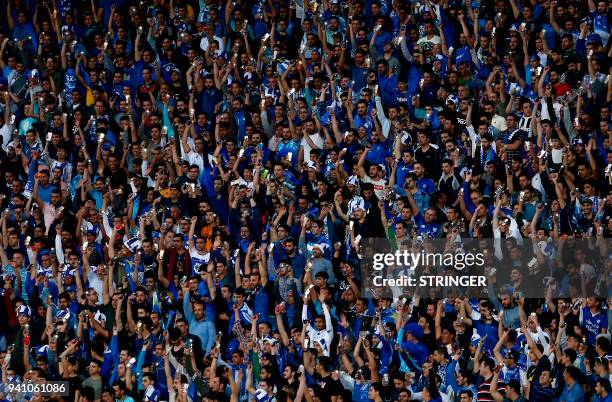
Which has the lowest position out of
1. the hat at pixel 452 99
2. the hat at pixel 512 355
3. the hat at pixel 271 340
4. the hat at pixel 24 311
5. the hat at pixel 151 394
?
the hat at pixel 151 394

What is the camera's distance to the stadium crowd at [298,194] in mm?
17922

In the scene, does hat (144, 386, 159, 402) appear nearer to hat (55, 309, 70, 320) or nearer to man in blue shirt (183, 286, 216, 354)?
man in blue shirt (183, 286, 216, 354)

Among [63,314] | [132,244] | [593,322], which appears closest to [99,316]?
[63,314]

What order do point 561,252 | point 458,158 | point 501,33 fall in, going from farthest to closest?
point 501,33 < point 458,158 < point 561,252

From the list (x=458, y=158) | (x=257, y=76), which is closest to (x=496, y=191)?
(x=458, y=158)

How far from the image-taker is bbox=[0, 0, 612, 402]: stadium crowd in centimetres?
1792

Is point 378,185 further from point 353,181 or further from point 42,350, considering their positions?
point 42,350

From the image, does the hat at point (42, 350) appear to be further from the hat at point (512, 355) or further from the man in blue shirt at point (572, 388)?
the man in blue shirt at point (572, 388)

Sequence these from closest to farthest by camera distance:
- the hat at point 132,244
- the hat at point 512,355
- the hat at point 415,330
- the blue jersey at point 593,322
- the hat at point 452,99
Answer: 1. the hat at point 512,355
2. the blue jersey at point 593,322
3. the hat at point 415,330
4. the hat at point 132,244
5. the hat at point 452,99

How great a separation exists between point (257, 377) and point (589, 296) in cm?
338

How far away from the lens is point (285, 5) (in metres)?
22.2

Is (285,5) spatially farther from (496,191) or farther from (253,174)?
(496,191)

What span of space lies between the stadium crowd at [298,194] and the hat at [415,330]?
0.04m

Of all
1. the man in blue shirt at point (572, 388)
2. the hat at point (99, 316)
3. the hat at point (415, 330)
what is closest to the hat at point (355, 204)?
the hat at point (415, 330)
